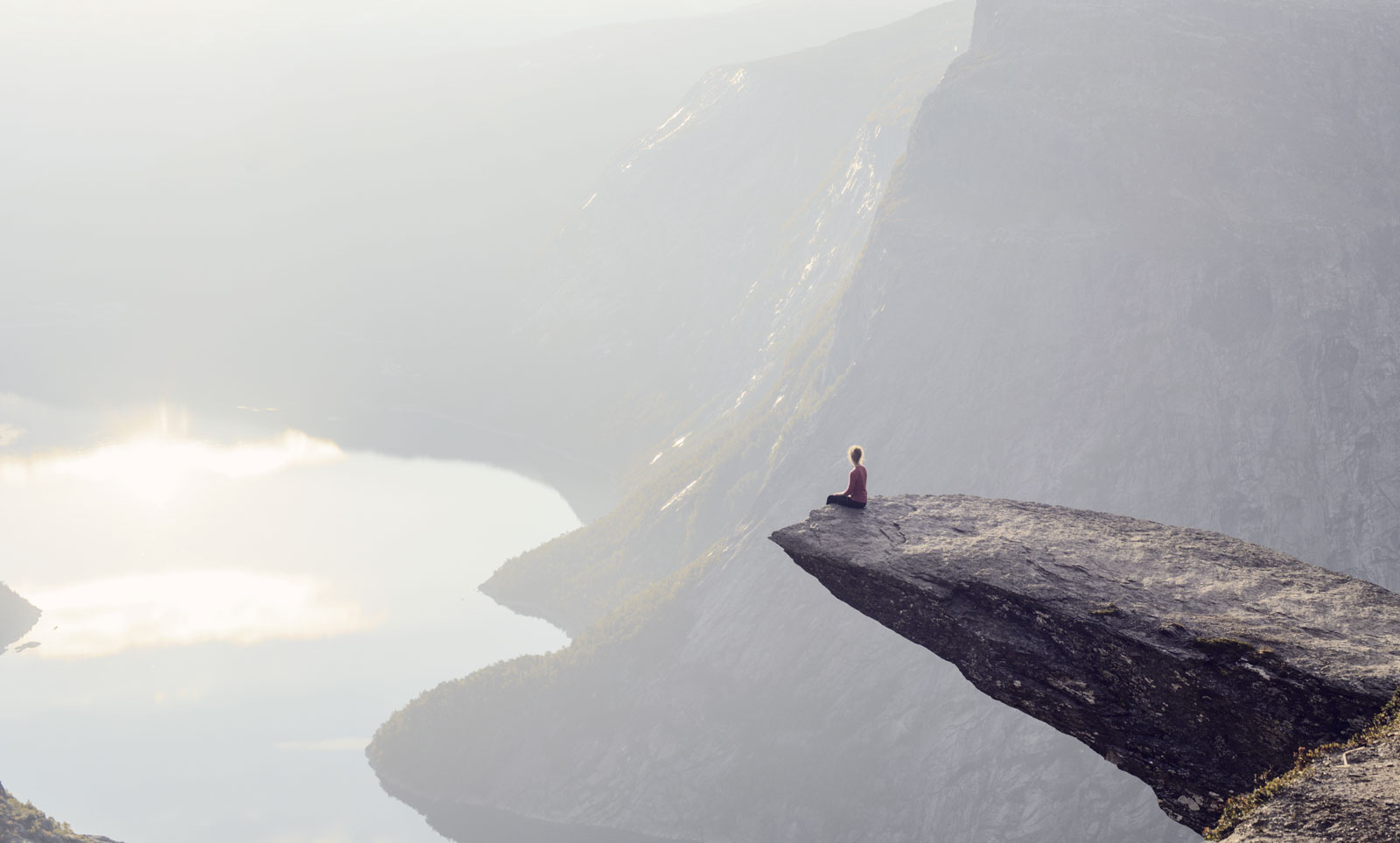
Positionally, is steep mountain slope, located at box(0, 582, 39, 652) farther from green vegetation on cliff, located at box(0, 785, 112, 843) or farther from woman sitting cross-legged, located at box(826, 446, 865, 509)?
woman sitting cross-legged, located at box(826, 446, 865, 509)

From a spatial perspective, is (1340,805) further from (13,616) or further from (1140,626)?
(13,616)

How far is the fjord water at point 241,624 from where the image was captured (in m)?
92.4

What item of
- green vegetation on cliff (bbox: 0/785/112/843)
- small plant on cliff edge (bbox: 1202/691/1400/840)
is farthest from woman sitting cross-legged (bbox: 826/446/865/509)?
green vegetation on cliff (bbox: 0/785/112/843)

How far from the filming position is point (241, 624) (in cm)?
11775

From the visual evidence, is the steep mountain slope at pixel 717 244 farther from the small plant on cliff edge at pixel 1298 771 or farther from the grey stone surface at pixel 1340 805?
the grey stone surface at pixel 1340 805

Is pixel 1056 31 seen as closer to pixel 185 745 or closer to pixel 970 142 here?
pixel 970 142

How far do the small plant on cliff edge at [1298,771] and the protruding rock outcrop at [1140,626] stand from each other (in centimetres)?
22

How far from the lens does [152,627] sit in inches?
4601

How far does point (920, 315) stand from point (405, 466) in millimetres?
98715

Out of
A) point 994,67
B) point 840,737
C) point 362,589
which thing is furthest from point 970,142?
point 362,589

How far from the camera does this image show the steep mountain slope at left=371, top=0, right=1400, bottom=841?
214 ft

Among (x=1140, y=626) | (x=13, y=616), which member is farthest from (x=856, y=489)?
(x=13, y=616)

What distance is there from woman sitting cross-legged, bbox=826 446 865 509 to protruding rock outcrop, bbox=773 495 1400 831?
34 cm

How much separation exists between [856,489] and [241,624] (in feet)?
373
